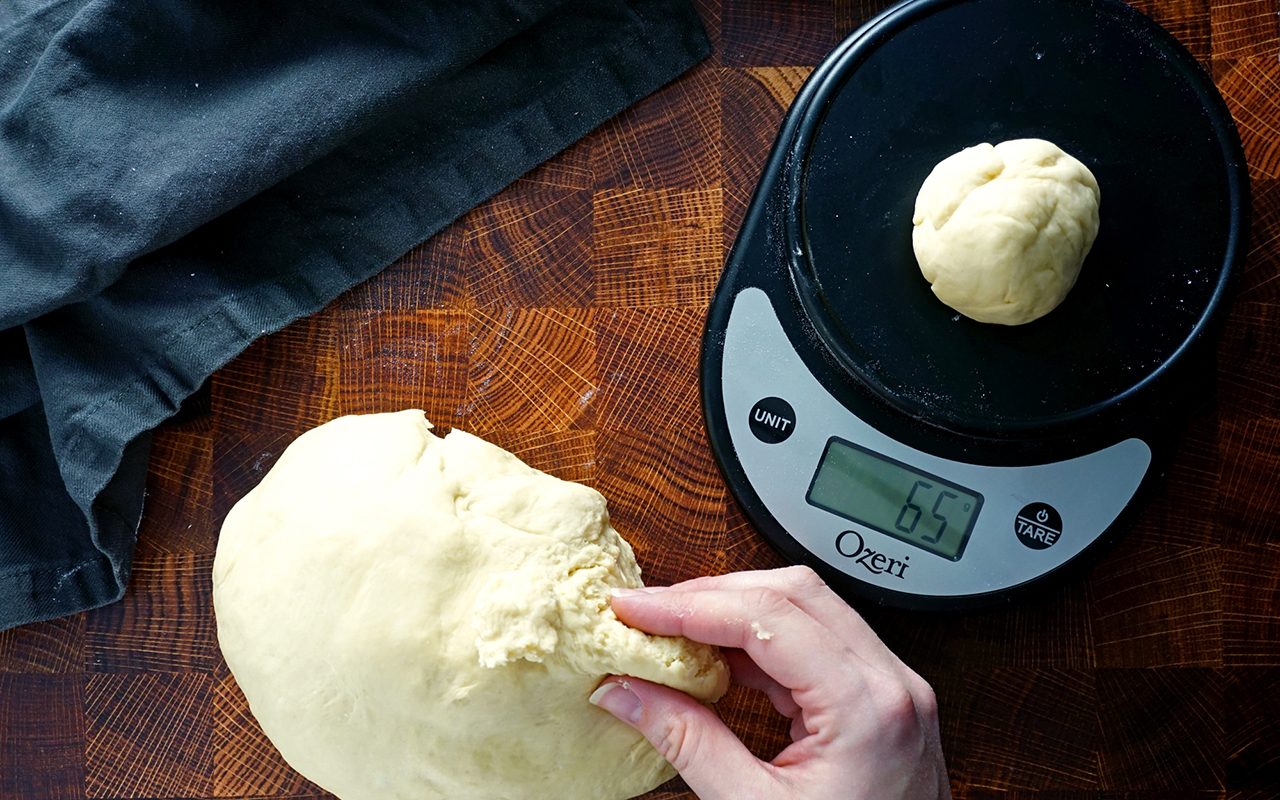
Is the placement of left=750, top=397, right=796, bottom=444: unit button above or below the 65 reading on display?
above

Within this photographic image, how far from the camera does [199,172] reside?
1.37 meters

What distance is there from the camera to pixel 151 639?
148cm

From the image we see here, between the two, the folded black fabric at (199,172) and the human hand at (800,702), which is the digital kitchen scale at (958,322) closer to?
the human hand at (800,702)

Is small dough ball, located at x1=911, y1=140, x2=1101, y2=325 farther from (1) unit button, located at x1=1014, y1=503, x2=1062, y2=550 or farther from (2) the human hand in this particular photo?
(2) the human hand

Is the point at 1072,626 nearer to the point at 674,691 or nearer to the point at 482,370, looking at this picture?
the point at 674,691

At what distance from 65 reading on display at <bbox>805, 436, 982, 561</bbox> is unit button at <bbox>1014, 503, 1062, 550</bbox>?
0.06 meters

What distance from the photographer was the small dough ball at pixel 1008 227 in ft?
3.85

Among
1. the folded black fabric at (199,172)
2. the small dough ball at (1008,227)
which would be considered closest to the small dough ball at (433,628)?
the folded black fabric at (199,172)

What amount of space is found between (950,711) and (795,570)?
40 cm

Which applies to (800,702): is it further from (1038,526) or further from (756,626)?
(1038,526)

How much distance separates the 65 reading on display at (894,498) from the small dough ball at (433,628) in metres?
0.28

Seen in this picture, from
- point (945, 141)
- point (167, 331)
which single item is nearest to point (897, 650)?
point (945, 141)

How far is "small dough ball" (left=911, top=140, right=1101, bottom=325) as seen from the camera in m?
1.17

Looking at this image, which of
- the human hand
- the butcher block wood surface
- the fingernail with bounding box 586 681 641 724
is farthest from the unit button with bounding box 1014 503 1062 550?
the fingernail with bounding box 586 681 641 724
